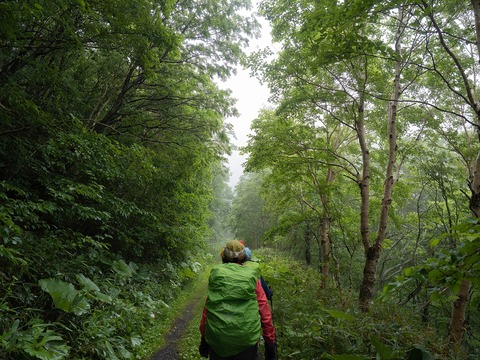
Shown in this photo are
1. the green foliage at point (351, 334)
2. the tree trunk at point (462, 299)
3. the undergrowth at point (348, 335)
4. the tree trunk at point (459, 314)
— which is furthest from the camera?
the tree trunk at point (459, 314)

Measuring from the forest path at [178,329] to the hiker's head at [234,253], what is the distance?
13.4 ft

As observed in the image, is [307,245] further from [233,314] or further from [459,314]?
[233,314]

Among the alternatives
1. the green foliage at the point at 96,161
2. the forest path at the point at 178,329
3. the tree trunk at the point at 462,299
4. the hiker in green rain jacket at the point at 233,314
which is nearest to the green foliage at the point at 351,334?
the tree trunk at the point at 462,299

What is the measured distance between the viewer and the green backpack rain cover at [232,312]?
2.42 meters

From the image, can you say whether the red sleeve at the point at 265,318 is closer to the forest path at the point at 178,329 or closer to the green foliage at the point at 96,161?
the green foliage at the point at 96,161

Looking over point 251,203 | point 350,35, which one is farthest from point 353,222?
point 251,203

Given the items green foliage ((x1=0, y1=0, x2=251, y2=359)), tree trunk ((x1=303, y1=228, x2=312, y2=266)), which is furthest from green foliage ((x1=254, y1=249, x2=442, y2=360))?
tree trunk ((x1=303, y1=228, x2=312, y2=266))

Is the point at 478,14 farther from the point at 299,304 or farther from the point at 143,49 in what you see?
the point at 299,304

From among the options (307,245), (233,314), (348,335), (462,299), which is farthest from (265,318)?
(307,245)

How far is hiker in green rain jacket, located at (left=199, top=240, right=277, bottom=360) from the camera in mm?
2418

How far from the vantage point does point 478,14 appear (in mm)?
2959

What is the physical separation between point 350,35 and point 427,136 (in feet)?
25.6

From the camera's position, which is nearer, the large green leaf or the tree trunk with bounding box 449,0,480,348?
the tree trunk with bounding box 449,0,480,348

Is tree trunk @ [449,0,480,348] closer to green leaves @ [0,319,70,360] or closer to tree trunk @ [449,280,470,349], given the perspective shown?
tree trunk @ [449,280,470,349]
